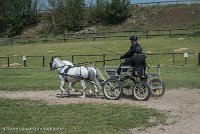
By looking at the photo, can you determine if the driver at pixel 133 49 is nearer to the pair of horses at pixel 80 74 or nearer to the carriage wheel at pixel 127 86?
the carriage wheel at pixel 127 86

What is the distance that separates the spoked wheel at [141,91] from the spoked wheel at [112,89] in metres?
0.55

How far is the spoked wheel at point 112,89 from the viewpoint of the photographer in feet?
53.6

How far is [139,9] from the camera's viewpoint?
8294 cm

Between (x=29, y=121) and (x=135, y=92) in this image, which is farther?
(x=135, y=92)

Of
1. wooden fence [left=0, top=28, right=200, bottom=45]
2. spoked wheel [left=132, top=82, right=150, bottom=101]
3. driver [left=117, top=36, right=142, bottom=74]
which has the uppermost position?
wooden fence [left=0, top=28, right=200, bottom=45]

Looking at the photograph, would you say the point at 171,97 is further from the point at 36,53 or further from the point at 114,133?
the point at 36,53

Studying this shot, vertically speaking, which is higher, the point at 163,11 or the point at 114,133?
the point at 163,11

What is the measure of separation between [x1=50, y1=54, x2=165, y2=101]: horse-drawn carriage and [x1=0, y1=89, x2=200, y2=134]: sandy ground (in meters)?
0.30

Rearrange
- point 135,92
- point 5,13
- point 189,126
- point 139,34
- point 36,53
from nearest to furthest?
point 189,126 < point 135,92 < point 36,53 < point 139,34 < point 5,13

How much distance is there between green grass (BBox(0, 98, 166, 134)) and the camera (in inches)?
453

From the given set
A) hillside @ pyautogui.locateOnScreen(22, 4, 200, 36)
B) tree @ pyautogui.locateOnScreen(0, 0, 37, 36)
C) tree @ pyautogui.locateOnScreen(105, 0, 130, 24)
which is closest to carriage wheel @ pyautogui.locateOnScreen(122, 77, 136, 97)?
hillside @ pyautogui.locateOnScreen(22, 4, 200, 36)

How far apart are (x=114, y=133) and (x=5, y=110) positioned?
15.4 feet

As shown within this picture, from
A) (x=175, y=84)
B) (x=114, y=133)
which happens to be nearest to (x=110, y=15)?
(x=175, y=84)

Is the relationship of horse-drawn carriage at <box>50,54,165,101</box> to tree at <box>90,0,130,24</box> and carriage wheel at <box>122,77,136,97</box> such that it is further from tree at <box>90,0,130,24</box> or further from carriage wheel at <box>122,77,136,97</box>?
tree at <box>90,0,130,24</box>
